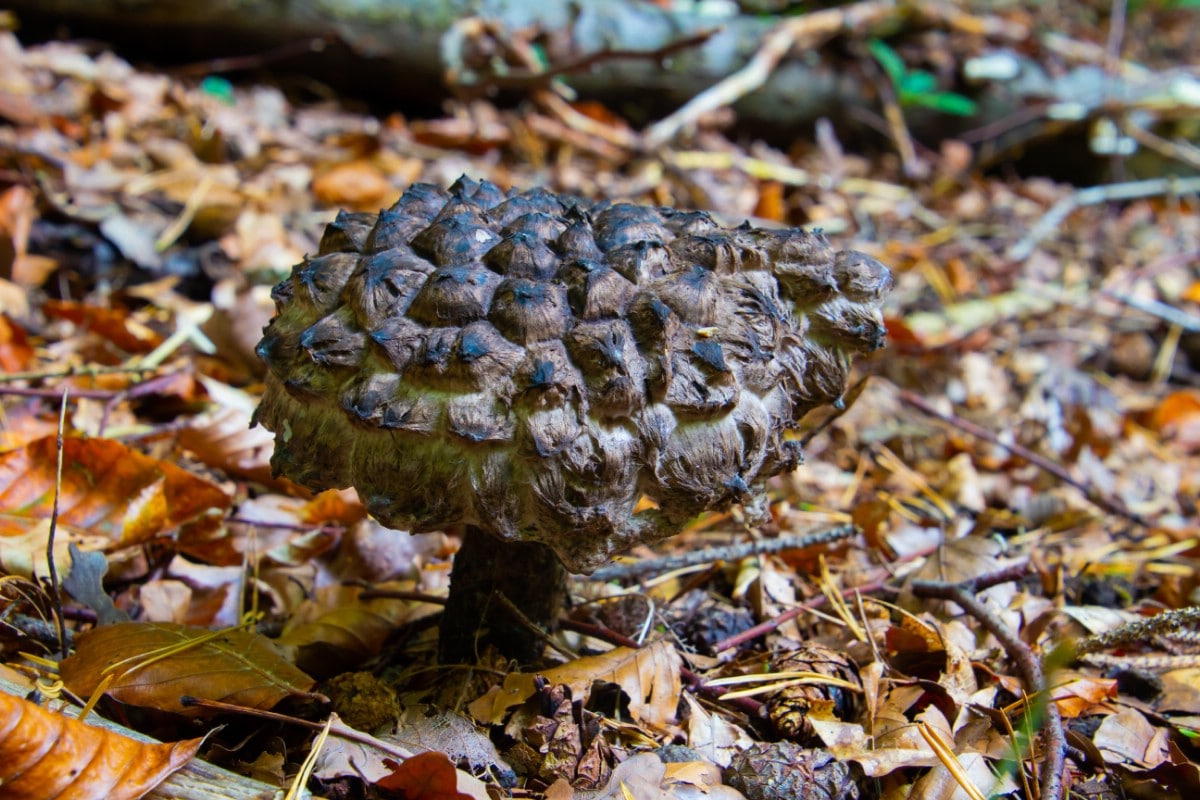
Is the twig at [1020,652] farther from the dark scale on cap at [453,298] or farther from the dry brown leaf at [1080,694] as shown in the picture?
the dark scale on cap at [453,298]

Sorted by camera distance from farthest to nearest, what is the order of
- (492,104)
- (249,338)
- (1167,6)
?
(1167,6), (492,104), (249,338)

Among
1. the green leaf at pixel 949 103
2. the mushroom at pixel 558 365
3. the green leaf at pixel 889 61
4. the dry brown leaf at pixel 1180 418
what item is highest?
the mushroom at pixel 558 365

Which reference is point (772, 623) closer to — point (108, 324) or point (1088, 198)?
point (108, 324)

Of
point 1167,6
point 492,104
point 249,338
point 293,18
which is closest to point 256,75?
point 293,18

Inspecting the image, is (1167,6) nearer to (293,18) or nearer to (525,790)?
(293,18)

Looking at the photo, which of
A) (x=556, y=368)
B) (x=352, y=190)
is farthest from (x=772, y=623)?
(x=352, y=190)

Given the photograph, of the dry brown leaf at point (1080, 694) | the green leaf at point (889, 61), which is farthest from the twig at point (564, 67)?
the dry brown leaf at point (1080, 694)
